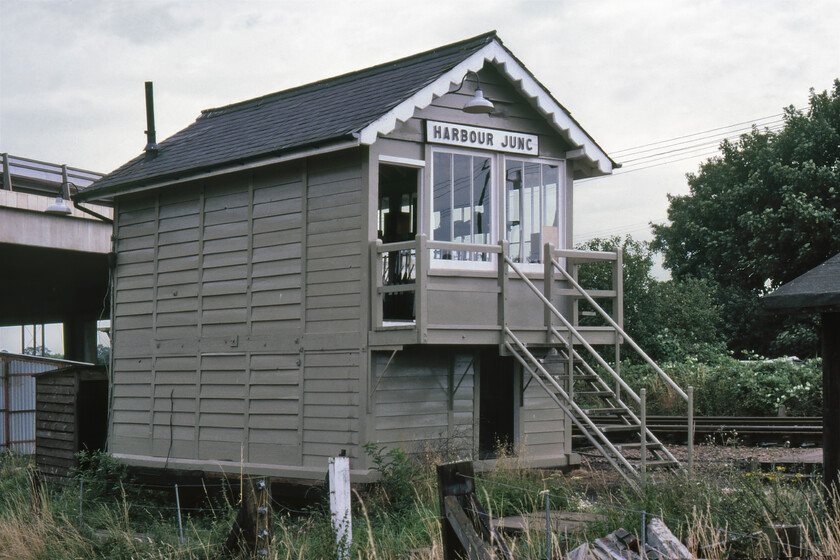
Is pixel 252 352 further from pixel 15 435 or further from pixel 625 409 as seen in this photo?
pixel 15 435

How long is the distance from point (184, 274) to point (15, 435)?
11.8 m

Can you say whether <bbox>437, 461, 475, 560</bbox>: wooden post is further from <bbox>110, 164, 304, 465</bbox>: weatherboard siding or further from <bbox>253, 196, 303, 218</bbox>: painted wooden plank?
<bbox>253, 196, 303, 218</bbox>: painted wooden plank

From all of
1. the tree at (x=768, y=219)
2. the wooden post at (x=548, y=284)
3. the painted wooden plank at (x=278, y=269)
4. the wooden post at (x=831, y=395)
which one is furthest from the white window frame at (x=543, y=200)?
the tree at (x=768, y=219)

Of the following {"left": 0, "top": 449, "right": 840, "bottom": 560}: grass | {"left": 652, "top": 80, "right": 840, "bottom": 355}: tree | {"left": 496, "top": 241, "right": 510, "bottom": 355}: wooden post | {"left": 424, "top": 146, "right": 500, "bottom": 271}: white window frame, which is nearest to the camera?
{"left": 0, "top": 449, "right": 840, "bottom": 560}: grass

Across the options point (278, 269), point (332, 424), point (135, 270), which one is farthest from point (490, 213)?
point (135, 270)

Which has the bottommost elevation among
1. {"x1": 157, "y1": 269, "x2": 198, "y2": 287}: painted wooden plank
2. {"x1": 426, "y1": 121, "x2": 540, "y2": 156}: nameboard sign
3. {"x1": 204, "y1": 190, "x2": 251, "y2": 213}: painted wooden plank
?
{"x1": 157, "y1": 269, "x2": 198, "y2": 287}: painted wooden plank

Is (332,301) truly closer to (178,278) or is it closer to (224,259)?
(224,259)

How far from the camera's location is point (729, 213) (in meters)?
38.2

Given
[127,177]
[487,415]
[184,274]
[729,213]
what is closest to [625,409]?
[487,415]

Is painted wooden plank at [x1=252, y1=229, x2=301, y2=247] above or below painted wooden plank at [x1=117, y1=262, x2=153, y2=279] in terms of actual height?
above

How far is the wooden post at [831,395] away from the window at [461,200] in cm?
619

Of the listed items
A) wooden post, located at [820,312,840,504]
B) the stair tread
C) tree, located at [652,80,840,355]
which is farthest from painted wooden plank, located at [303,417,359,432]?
tree, located at [652,80,840,355]

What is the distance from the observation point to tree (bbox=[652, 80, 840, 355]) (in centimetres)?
3356

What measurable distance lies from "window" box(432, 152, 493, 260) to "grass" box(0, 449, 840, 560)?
3196 millimetres
